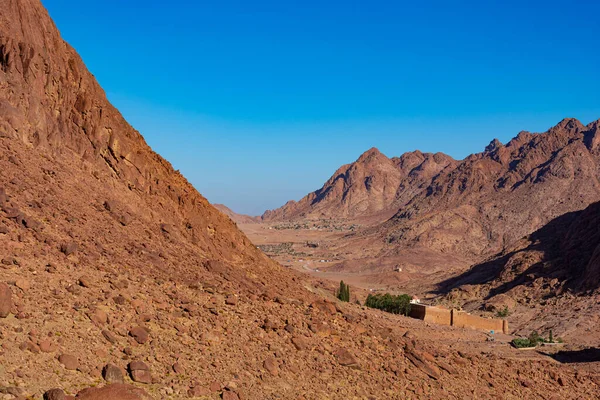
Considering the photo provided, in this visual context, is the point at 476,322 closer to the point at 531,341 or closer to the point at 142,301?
the point at 531,341

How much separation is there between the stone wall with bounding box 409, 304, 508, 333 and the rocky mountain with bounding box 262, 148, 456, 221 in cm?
11493

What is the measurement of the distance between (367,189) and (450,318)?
456 ft

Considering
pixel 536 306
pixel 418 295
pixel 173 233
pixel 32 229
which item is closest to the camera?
pixel 32 229

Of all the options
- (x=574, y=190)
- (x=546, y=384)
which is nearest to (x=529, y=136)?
(x=574, y=190)

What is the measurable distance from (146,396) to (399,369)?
21.2ft

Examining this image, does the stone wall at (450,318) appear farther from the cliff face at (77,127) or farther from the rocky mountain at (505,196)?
the rocky mountain at (505,196)

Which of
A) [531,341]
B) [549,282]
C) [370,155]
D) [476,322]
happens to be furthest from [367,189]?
[531,341]

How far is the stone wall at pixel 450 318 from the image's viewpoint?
34.9 m

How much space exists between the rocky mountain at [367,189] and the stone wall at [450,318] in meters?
115

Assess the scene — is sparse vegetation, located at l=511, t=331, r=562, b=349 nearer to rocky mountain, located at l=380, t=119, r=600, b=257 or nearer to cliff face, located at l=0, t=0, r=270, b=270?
cliff face, located at l=0, t=0, r=270, b=270

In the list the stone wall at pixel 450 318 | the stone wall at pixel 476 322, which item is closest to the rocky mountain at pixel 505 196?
the stone wall at pixel 476 322

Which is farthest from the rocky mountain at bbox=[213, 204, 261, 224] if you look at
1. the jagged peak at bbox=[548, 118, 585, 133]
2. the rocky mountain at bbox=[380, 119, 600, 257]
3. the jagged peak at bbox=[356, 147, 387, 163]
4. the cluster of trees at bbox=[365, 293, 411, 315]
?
the cluster of trees at bbox=[365, 293, 411, 315]

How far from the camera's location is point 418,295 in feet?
192

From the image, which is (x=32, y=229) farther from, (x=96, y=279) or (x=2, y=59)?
(x=2, y=59)
